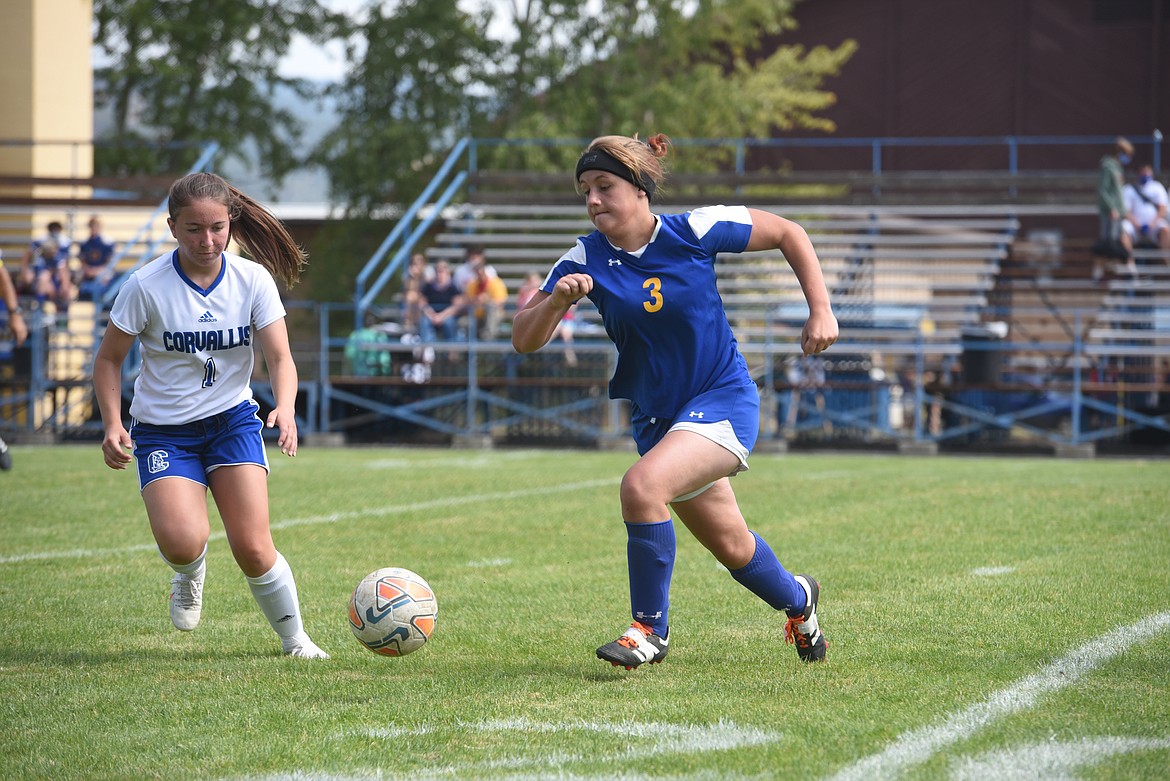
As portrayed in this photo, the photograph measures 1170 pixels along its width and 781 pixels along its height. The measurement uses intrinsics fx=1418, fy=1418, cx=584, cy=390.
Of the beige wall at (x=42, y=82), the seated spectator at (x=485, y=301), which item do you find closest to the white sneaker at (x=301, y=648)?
the seated spectator at (x=485, y=301)

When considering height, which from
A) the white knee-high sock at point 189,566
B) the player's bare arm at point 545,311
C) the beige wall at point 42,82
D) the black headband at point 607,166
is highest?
the beige wall at point 42,82

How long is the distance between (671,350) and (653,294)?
212 millimetres

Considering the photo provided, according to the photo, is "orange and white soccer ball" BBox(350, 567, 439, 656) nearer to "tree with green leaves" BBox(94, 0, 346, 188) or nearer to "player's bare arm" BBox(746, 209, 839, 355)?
"player's bare arm" BBox(746, 209, 839, 355)

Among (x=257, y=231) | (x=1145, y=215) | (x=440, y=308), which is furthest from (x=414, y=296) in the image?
(x=257, y=231)

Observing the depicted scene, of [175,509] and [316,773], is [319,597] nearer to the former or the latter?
[175,509]

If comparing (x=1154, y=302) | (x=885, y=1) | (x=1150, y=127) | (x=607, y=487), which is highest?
(x=885, y=1)

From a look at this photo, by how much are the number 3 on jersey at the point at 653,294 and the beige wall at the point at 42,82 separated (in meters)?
21.2

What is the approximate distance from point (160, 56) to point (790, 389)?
20614 mm

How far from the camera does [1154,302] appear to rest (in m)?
18.9

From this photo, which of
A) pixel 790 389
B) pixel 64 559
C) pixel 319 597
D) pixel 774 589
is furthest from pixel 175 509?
pixel 790 389

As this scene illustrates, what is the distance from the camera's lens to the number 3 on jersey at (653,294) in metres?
4.79

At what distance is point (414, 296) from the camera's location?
64.1 ft

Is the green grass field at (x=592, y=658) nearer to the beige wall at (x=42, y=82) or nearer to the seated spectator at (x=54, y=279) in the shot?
the seated spectator at (x=54, y=279)

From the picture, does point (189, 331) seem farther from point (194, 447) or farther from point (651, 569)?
point (651, 569)
